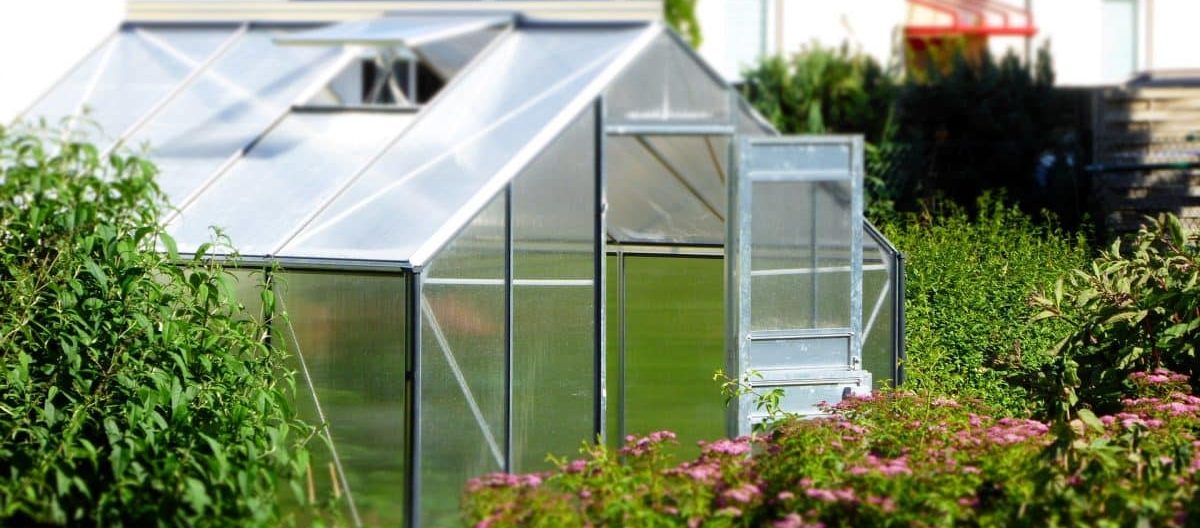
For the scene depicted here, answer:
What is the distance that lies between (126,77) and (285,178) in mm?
2424

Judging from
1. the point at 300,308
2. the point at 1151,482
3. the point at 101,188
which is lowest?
the point at 1151,482

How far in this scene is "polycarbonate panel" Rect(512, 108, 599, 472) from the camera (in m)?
7.50

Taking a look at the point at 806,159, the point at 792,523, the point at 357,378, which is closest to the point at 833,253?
the point at 806,159

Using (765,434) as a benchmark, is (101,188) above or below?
above

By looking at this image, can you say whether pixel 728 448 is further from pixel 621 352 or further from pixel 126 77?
pixel 126 77

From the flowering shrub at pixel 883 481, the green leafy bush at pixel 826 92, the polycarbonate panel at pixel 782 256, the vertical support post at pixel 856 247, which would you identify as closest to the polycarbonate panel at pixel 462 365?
the flowering shrub at pixel 883 481

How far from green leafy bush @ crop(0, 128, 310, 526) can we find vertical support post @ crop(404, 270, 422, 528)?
0.58 m

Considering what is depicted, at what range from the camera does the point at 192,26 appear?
10.6 metres

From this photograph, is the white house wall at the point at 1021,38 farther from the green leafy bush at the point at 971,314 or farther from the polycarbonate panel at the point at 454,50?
the green leafy bush at the point at 971,314

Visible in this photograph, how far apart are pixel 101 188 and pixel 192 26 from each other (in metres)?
4.36

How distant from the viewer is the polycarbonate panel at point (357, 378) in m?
6.79

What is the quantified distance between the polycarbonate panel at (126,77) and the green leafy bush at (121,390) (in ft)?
10.6

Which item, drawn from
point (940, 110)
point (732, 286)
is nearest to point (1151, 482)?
point (732, 286)

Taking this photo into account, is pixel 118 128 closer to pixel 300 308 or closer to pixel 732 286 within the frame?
pixel 300 308
